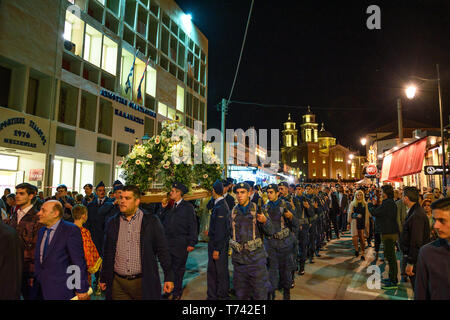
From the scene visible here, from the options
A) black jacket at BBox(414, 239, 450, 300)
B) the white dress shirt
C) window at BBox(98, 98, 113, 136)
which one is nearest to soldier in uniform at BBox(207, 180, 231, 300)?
the white dress shirt

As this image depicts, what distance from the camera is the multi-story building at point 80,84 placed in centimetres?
1502

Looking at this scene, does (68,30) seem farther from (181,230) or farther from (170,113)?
(181,230)

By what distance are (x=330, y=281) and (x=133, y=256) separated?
5174 mm

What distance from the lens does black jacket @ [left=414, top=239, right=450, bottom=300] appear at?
236 centimetres

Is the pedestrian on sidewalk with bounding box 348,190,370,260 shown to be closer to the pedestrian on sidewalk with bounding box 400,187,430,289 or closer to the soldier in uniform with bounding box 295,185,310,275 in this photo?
the soldier in uniform with bounding box 295,185,310,275

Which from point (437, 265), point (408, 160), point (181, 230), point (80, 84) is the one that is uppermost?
point (80, 84)

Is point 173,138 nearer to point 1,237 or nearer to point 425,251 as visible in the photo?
point 1,237

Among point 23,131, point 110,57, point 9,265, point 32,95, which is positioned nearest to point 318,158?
point 110,57

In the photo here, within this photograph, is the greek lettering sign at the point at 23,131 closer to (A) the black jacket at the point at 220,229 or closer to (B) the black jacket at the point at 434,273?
(A) the black jacket at the point at 220,229

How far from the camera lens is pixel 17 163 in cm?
1580

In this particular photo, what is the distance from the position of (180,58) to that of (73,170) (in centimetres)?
1937

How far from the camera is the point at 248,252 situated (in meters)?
4.79

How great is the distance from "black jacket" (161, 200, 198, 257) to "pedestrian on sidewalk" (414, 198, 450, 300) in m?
3.92
